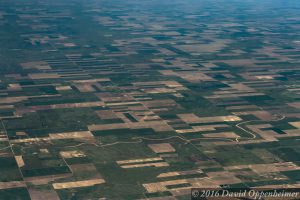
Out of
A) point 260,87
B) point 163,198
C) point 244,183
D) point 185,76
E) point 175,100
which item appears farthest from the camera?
point 185,76

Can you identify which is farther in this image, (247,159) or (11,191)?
(247,159)

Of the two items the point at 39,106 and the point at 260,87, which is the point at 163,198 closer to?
the point at 39,106

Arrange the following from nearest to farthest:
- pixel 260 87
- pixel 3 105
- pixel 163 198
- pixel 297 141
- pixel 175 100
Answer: pixel 163 198
pixel 297 141
pixel 3 105
pixel 175 100
pixel 260 87

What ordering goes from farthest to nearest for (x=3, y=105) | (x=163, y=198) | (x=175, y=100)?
(x=175, y=100) → (x=3, y=105) → (x=163, y=198)

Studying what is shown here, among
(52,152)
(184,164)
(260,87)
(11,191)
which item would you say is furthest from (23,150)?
(260,87)

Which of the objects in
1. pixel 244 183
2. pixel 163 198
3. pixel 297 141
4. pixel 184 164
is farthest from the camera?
Result: pixel 297 141

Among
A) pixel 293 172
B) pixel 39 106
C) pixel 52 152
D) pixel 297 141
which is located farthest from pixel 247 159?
pixel 39 106

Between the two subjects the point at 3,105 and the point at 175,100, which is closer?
the point at 3,105

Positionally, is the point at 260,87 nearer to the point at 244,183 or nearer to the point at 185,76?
the point at 185,76
